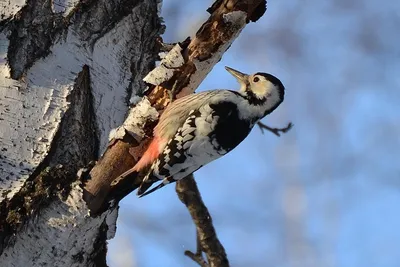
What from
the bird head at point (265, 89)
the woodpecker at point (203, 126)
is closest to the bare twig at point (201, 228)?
the woodpecker at point (203, 126)

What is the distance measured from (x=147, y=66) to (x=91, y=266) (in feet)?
2.78

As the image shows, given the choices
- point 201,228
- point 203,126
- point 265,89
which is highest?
point 265,89

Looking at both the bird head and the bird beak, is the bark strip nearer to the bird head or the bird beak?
the bird head

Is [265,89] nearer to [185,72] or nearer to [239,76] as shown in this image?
[239,76]

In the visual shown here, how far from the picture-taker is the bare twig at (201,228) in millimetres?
2777

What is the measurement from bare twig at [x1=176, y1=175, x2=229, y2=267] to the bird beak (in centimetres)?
59

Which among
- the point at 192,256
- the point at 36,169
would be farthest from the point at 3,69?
the point at 192,256

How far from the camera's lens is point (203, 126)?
9.08ft

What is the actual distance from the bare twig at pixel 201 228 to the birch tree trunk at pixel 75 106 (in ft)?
2.05

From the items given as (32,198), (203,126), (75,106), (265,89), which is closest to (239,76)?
(265,89)

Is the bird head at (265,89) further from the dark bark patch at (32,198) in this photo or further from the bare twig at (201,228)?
the dark bark patch at (32,198)

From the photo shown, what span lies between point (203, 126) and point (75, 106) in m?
0.78

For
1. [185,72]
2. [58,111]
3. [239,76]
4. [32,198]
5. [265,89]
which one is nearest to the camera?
[32,198]

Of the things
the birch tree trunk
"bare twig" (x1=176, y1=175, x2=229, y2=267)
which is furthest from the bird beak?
the birch tree trunk
